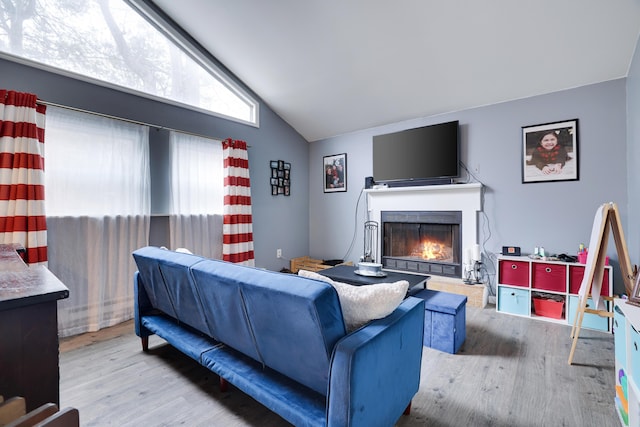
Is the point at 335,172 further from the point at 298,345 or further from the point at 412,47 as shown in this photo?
Answer: the point at 298,345

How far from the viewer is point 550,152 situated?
10.2 ft

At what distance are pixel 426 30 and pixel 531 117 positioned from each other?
59.4 inches

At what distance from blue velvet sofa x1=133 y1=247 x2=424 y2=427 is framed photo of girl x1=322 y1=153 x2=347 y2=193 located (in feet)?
10.5

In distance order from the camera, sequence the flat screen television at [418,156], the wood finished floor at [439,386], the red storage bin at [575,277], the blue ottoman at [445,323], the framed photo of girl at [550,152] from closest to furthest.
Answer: the wood finished floor at [439,386] < the blue ottoman at [445,323] < the red storage bin at [575,277] < the framed photo of girl at [550,152] < the flat screen television at [418,156]

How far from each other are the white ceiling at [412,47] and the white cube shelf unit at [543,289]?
180 cm

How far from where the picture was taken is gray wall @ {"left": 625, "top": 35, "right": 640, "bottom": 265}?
2400 mm

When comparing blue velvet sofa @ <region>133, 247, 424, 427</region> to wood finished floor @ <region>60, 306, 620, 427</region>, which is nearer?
blue velvet sofa @ <region>133, 247, 424, 427</region>

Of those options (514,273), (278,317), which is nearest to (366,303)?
(278,317)

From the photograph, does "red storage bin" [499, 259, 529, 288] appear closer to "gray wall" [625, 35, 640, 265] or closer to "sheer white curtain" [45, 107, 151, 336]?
"gray wall" [625, 35, 640, 265]

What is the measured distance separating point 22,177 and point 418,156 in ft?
13.0

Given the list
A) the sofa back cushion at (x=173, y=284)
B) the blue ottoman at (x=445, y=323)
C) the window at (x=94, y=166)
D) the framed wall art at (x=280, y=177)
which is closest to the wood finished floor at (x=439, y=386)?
the blue ottoman at (x=445, y=323)

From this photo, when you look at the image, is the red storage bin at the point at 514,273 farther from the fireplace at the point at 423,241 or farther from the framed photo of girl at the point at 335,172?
the framed photo of girl at the point at 335,172

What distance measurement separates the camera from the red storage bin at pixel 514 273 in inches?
119

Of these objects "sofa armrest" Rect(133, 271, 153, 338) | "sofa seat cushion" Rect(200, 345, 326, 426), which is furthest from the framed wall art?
"sofa seat cushion" Rect(200, 345, 326, 426)
